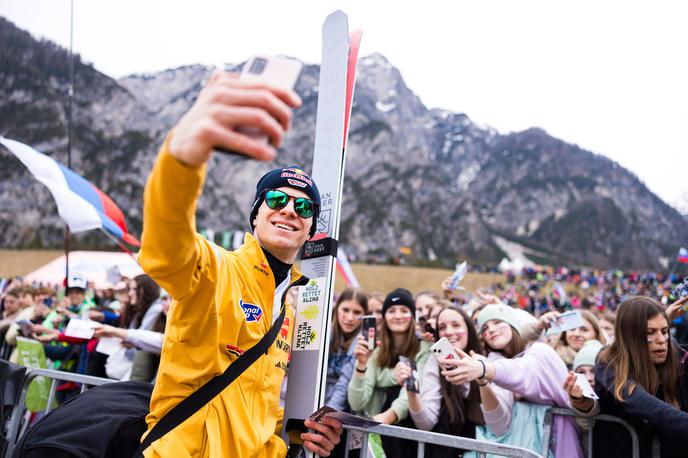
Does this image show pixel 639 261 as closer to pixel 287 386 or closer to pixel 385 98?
pixel 385 98

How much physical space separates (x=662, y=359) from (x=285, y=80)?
3168mm

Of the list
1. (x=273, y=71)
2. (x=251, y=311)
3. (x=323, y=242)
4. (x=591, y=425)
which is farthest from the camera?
(x=591, y=425)

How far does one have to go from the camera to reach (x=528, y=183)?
12531cm

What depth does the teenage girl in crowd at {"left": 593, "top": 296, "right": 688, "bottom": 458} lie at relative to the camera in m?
3.11

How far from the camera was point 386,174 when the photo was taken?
101438mm

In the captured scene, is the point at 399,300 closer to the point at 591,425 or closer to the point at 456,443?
the point at 591,425

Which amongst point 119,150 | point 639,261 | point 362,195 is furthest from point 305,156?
point 639,261

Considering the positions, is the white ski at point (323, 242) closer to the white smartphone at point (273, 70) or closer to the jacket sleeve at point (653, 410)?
the white smartphone at point (273, 70)

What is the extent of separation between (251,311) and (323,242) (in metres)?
0.85

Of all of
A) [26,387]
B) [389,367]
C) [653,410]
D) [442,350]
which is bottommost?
[26,387]

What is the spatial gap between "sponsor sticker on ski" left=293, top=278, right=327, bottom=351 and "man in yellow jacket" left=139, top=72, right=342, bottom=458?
0.08 meters

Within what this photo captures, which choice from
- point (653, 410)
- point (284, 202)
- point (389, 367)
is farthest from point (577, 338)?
point (284, 202)

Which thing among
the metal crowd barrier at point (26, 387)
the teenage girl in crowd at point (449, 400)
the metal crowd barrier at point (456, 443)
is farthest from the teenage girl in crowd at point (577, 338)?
the metal crowd barrier at point (26, 387)

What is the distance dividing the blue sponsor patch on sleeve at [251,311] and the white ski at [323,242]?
0.60 metres
